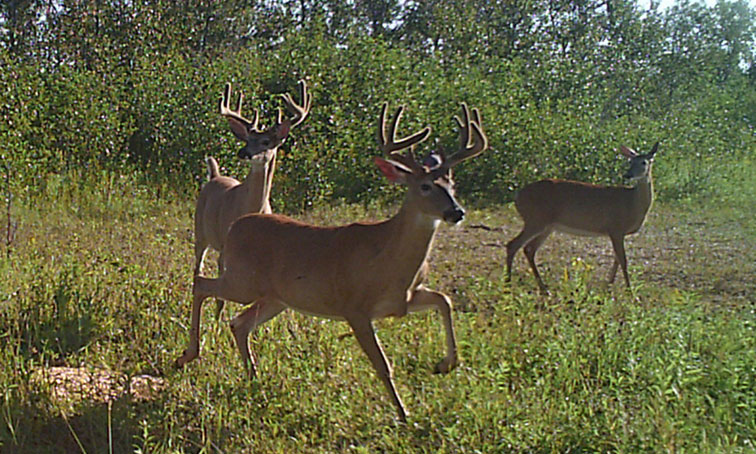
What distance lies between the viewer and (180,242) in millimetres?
8977

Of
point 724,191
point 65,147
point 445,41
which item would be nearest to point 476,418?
point 65,147

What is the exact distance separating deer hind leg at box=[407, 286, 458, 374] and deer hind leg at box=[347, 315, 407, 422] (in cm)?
32

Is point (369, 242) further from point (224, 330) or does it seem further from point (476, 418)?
point (224, 330)

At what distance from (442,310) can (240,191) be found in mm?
2886

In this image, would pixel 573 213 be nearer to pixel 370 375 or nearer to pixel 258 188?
pixel 258 188

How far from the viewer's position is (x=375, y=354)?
4273 millimetres

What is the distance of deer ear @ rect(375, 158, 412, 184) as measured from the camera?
4.55 m

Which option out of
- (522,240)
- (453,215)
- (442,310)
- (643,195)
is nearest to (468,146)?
(453,215)

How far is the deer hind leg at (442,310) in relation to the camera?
4590mm

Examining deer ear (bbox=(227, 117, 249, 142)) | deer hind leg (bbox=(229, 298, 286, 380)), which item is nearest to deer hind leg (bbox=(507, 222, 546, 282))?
deer ear (bbox=(227, 117, 249, 142))

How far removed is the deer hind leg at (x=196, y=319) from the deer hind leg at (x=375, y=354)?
951 mm

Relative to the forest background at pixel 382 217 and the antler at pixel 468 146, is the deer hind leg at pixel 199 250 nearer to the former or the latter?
the forest background at pixel 382 217

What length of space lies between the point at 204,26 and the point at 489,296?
13.5 m

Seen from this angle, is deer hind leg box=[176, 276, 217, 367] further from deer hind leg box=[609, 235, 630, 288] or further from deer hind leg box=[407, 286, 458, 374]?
deer hind leg box=[609, 235, 630, 288]
